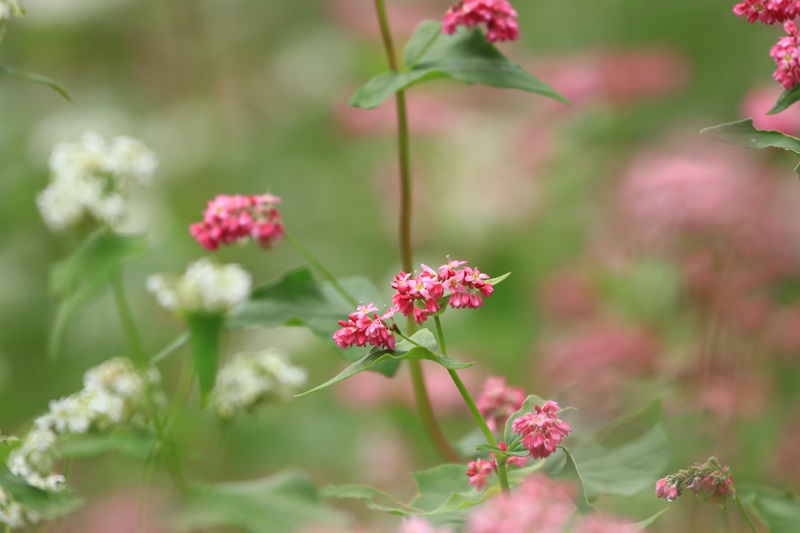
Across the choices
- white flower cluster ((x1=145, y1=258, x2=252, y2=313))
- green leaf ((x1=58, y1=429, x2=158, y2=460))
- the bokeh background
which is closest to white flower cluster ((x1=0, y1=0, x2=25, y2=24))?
white flower cluster ((x1=145, y1=258, x2=252, y2=313))

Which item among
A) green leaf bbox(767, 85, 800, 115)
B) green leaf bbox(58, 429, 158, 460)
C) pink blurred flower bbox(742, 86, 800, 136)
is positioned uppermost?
pink blurred flower bbox(742, 86, 800, 136)

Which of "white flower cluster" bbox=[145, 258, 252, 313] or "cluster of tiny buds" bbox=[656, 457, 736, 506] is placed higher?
"white flower cluster" bbox=[145, 258, 252, 313]

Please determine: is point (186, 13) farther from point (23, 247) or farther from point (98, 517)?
point (98, 517)

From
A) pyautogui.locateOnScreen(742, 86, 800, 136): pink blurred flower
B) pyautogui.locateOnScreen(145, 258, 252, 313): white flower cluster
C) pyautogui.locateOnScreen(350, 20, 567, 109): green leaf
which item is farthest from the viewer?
pyautogui.locateOnScreen(742, 86, 800, 136): pink blurred flower

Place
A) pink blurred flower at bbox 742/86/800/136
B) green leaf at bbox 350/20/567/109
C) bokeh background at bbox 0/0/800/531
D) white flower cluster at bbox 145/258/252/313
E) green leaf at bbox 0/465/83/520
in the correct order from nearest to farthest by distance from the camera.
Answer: green leaf at bbox 0/465/83/520
green leaf at bbox 350/20/567/109
white flower cluster at bbox 145/258/252/313
pink blurred flower at bbox 742/86/800/136
bokeh background at bbox 0/0/800/531

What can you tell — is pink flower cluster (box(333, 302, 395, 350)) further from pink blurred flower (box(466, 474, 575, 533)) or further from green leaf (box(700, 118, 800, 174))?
green leaf (box(700, 118, 800, 174))

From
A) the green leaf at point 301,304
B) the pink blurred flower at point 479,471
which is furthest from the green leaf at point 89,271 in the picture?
the pink blurred flower at point 479,471

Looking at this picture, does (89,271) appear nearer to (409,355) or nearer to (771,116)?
(409,355)
